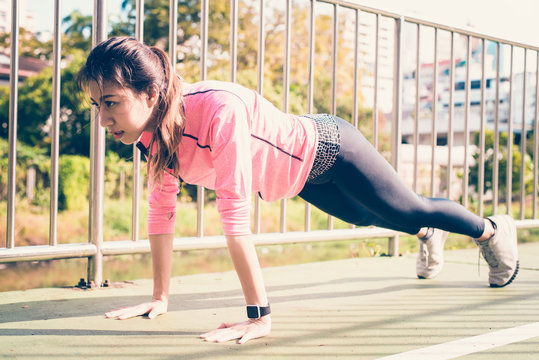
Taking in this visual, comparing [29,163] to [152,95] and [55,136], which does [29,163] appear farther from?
[152,95]

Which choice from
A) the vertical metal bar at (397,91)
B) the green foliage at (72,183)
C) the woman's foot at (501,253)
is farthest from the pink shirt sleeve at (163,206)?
the green foliage at (72,183)

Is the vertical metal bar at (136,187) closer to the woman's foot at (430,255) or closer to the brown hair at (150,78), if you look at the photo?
the brown hair at (150,78)

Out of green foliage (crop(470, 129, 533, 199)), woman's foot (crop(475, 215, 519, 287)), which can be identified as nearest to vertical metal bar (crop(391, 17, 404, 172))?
woman's foot (crop(475, 215, 519, 287))

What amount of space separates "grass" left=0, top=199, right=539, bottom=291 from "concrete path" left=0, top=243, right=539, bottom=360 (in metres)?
0.83

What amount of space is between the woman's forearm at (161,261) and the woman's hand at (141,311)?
28 millimetres

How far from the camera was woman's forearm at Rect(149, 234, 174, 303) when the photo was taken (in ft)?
6.13

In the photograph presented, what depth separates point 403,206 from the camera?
1984 millimetres

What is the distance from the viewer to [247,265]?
1574 mm

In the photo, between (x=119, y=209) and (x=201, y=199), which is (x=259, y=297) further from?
(x=119, y=209)

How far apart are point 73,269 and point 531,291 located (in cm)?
489

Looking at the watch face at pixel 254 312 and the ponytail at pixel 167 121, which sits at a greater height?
the ponytail at pixel 167 121

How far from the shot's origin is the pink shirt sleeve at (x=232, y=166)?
1545mm

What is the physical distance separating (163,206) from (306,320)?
58cm

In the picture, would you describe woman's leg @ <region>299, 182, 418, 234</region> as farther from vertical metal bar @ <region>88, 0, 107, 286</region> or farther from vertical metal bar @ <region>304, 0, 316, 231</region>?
vertical metal bar @ <region>88, 0, 107, 286</region>
